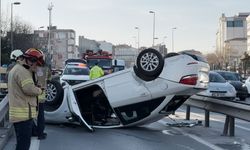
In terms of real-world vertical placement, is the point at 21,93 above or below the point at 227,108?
above

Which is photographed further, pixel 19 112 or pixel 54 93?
pixel 54 93

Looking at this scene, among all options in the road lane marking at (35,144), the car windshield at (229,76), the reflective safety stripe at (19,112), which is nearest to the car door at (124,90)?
the road lane marking at (35,144)

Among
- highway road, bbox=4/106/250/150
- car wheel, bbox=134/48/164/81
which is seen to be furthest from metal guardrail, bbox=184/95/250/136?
car wheel, bbox=134/48/164/81

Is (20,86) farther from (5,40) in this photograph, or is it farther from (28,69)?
(5,40)

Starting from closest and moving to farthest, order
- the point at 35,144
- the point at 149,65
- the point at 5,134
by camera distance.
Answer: the point at 35,144 → the point at 5,134 → the point at 149,65

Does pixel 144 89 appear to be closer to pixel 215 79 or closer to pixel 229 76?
pixel 215 79

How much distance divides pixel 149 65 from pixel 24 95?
17.8 ft

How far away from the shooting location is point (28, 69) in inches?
273

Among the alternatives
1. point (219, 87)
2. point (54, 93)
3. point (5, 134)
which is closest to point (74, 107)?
point (54, 93)

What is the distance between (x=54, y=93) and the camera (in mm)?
12633

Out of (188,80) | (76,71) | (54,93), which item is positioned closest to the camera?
(188,80)

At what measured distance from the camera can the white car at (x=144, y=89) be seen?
11.8 m

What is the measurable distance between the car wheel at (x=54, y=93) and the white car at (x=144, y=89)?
0.35 feet

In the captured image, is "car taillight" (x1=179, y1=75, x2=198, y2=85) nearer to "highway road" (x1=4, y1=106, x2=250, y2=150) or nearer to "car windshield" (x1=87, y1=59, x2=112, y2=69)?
"highway road" (x1=4, y1=106, x2=250, y2=150)
